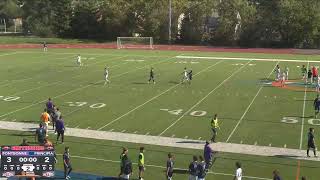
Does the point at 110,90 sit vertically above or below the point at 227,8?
below

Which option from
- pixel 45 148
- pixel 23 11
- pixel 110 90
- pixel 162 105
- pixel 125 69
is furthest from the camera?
pixel 23 11

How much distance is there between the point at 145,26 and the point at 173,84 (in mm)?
50694

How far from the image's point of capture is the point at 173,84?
126 feet

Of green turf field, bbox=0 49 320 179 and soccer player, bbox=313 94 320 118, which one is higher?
soccer player, bbox=313 94 320 118

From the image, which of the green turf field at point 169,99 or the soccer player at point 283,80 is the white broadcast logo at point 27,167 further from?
the soccer player at point 283,80

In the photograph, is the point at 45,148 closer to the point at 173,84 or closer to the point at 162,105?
the point at 162,105

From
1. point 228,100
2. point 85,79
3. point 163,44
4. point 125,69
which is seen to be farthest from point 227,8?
point 228,100

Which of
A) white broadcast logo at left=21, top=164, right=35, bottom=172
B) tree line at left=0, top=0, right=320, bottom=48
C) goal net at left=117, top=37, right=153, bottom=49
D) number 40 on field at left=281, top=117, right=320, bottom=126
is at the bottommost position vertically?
number 40 on field at left=281, top=117, right=320, bottom=126

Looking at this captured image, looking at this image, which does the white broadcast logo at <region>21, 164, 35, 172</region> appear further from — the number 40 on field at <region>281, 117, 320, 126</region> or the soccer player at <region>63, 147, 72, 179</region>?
the number 40 on field at <region>281, 117, 320, 126</region>
